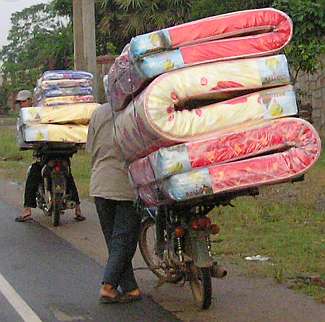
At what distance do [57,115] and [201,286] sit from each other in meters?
4.35

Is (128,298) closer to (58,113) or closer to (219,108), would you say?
(219,108)

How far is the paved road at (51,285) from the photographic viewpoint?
6.62 meters

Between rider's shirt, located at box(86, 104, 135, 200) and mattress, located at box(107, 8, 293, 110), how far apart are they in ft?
4.26

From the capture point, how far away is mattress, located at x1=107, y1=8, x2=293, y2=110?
5.64 metres

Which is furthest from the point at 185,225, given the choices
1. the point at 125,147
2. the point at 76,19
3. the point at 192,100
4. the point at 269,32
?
the point at 76,19

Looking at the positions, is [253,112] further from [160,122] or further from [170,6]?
[170,6]

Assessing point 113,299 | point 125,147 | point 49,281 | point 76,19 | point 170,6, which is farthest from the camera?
point 170,6

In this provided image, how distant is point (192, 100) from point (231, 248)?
11.7 feet

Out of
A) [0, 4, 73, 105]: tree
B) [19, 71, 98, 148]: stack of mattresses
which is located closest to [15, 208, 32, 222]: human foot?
[19, 71, 98, 148]: stack of mattresses

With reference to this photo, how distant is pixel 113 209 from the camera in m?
7.02

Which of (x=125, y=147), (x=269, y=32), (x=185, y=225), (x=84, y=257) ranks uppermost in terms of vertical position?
(x=269, y=32)

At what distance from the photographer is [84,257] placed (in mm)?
8938

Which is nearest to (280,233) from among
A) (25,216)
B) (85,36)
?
(25,216)

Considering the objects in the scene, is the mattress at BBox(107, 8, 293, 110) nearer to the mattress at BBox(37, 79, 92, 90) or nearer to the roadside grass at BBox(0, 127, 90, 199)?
the mattress at BBox(37, 79, 92, 90)
